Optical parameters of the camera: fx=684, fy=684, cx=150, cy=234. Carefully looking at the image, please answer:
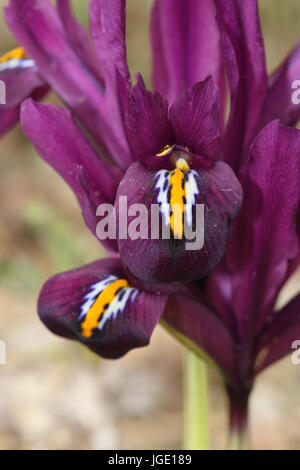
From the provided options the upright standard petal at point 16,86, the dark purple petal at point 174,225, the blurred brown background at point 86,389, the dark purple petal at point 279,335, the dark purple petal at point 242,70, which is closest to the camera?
the dark purple petal at point 174,225

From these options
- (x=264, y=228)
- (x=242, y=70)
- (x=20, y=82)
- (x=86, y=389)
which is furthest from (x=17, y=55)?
(x=86, y=389)

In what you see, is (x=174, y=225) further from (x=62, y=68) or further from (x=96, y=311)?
(x=62, y=68)

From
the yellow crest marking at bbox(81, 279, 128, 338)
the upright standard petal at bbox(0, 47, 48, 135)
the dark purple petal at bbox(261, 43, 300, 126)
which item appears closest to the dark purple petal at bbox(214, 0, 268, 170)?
the dark purple petal at bbox(261, 43, 300, 126)

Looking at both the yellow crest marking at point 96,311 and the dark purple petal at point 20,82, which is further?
the dark purple petal at point 20,82

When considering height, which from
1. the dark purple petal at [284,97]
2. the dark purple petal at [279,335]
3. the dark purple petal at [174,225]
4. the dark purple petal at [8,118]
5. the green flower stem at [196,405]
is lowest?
the green flower stem at [196,405]

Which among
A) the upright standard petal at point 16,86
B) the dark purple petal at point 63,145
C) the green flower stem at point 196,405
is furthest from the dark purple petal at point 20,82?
the green flower stem at point 196,405

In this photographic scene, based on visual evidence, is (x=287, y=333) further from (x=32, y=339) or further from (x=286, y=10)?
(x=286, y=10)

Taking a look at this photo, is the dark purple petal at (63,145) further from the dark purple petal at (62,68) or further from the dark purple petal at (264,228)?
the dark purple petal at (264,228)
